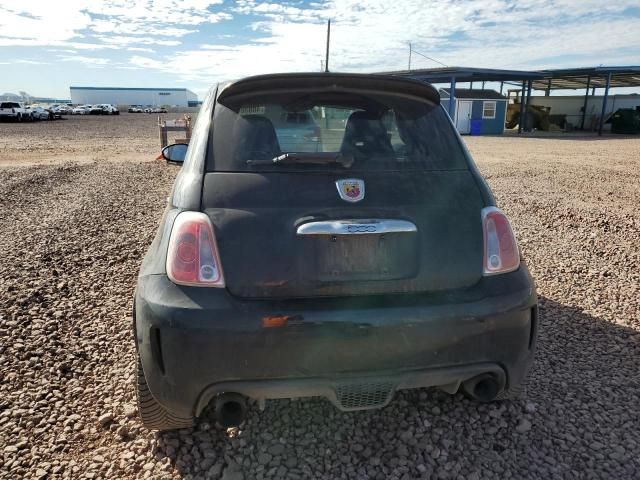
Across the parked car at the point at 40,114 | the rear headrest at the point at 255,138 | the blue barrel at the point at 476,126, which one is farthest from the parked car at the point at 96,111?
the rear headrest at the point at 255,138

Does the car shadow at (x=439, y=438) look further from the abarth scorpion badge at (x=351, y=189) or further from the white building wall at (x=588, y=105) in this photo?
the white building wall at (x=588, y=105)

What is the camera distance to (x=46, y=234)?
6391 mm

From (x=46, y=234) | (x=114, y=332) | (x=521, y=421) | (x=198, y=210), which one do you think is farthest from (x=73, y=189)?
(x=521, y=421)

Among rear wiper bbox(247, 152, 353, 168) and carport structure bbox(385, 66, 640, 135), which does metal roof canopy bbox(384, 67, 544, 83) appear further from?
rear wiper bbox(247, 152, 353, 168)

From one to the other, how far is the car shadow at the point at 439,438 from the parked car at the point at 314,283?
30 cm

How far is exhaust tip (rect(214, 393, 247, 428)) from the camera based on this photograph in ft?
6.93

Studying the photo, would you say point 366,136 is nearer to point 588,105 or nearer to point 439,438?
point 439,438

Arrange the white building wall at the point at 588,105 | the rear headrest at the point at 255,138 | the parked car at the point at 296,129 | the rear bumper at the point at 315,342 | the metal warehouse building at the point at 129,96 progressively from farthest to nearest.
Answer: the metal warehouse building at the point at 129,96
the white building wall at the point at 588,105
the parked car at the point at 296,129
the rear headrest at the point at 255,138
the rear bumper at the point at 315,342

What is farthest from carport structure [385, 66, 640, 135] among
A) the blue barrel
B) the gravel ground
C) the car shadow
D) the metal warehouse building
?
the metal warehouse building

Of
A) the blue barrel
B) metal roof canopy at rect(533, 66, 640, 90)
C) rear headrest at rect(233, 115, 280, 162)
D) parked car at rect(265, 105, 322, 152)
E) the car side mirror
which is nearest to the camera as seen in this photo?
rear headrest at rect(233, 115, 280, 162)

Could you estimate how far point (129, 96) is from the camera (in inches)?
4995

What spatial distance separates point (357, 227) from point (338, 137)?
94 centimetres

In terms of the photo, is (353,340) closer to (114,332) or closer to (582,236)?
(114,332)

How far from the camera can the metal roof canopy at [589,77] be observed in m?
31.6
